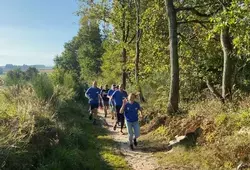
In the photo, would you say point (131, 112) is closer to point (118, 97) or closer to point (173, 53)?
point (173, 53)

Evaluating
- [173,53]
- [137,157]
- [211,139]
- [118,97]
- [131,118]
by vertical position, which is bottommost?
[137,157]

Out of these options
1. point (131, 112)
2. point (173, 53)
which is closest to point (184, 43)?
point (173, 53)

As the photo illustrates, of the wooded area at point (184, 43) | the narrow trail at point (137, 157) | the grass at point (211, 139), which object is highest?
the wooded area at point (184, 43)

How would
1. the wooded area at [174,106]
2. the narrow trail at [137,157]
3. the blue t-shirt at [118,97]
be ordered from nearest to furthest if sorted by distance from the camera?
the wooded area at [174,106] → the narrow trail at [137,157] → the blue t-shirt at [118,97]

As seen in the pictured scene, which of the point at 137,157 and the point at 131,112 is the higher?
the point at 131,112

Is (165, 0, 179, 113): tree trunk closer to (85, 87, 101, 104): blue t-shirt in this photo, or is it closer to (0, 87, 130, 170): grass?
(0, 87, 130, 170): grass

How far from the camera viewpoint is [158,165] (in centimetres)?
923

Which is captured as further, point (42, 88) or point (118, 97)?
point (42, 88)

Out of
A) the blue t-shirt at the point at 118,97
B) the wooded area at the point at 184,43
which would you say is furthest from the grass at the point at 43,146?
the wooded area at the point at 184,43

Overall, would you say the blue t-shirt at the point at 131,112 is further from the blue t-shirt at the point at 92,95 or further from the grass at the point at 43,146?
the blue t-shirt at the point at 92,95

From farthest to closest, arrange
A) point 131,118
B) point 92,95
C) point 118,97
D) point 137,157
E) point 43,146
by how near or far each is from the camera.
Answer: point 92,95
point 118,97
point 131,118
point 137,157
point 43,146

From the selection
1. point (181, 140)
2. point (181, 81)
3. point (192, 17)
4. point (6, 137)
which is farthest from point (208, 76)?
point (6, 137)

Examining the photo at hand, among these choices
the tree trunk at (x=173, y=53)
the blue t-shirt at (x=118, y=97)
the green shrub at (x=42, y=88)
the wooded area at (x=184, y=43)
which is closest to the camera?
the wooded area at (x=184, y=43)

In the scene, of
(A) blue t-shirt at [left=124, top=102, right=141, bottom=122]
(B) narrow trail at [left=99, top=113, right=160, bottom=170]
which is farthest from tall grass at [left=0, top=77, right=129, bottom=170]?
(A) blue t-shirt at [left=124, top=102, right=141, bottom=122]
